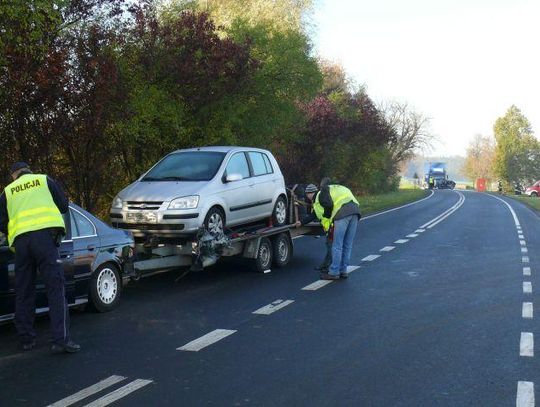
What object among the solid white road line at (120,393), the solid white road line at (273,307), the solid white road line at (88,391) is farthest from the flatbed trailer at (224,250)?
the solid white road line at (120,393)

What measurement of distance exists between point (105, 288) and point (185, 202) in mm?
1939

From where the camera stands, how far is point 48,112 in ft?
37.4

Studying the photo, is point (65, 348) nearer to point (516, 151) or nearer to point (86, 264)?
point (86, 264)

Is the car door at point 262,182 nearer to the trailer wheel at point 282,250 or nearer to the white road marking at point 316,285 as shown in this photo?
the trailer wheel at point 282,250

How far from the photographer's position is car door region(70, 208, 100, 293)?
7.18 m

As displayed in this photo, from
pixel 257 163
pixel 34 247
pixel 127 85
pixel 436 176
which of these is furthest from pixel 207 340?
pixel 436 176

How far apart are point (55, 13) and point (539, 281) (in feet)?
28.0

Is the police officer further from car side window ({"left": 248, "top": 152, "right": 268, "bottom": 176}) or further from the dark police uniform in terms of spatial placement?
car side window ({"left": 248, "top": 152, "right": 268, "bottom": 176})

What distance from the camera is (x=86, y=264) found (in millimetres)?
7309

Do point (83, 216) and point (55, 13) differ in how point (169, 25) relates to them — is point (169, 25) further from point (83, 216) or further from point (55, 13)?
point (83, 216)

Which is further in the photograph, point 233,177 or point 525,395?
point 233,177

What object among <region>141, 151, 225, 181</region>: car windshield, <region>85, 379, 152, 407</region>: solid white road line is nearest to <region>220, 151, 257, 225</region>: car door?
<region>141, 151, 225, 181</region>: car windshield

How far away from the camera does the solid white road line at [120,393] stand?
4.51m

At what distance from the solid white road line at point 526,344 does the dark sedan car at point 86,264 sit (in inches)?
186
